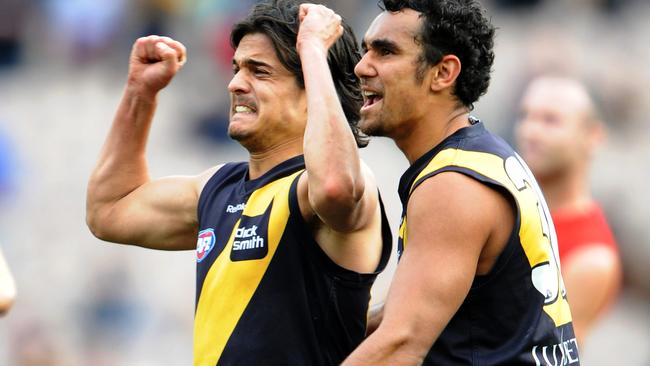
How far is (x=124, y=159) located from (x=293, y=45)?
1.14m

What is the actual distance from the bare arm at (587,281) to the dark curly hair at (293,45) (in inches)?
93.5

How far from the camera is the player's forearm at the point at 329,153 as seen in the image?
453cm

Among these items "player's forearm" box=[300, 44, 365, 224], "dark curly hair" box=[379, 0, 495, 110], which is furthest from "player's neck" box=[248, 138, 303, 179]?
"dark curly hair" box=[379, 0, 495, 110]

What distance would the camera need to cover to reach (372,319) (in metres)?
4.96

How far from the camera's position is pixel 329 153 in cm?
456

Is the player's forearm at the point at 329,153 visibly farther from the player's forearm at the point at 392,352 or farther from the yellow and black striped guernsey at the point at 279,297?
the player's forearm at the point at 392,352

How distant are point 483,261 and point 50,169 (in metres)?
9.48

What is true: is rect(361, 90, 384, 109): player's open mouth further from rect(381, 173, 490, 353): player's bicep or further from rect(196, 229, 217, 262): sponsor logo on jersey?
rect(196, 229, 217, 262): sponsor logo on jersey

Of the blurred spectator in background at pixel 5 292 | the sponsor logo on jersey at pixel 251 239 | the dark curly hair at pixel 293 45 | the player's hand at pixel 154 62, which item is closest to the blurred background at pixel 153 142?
the player's hand at pixel 154 62

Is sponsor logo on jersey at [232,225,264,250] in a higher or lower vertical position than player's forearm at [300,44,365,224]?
lower

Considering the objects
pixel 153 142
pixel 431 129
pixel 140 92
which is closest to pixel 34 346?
pixel 153 142

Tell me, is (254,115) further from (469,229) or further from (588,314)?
(588,314)

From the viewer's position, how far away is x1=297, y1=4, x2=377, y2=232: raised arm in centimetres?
454

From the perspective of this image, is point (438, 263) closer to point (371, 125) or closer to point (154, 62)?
point (371, 125)
